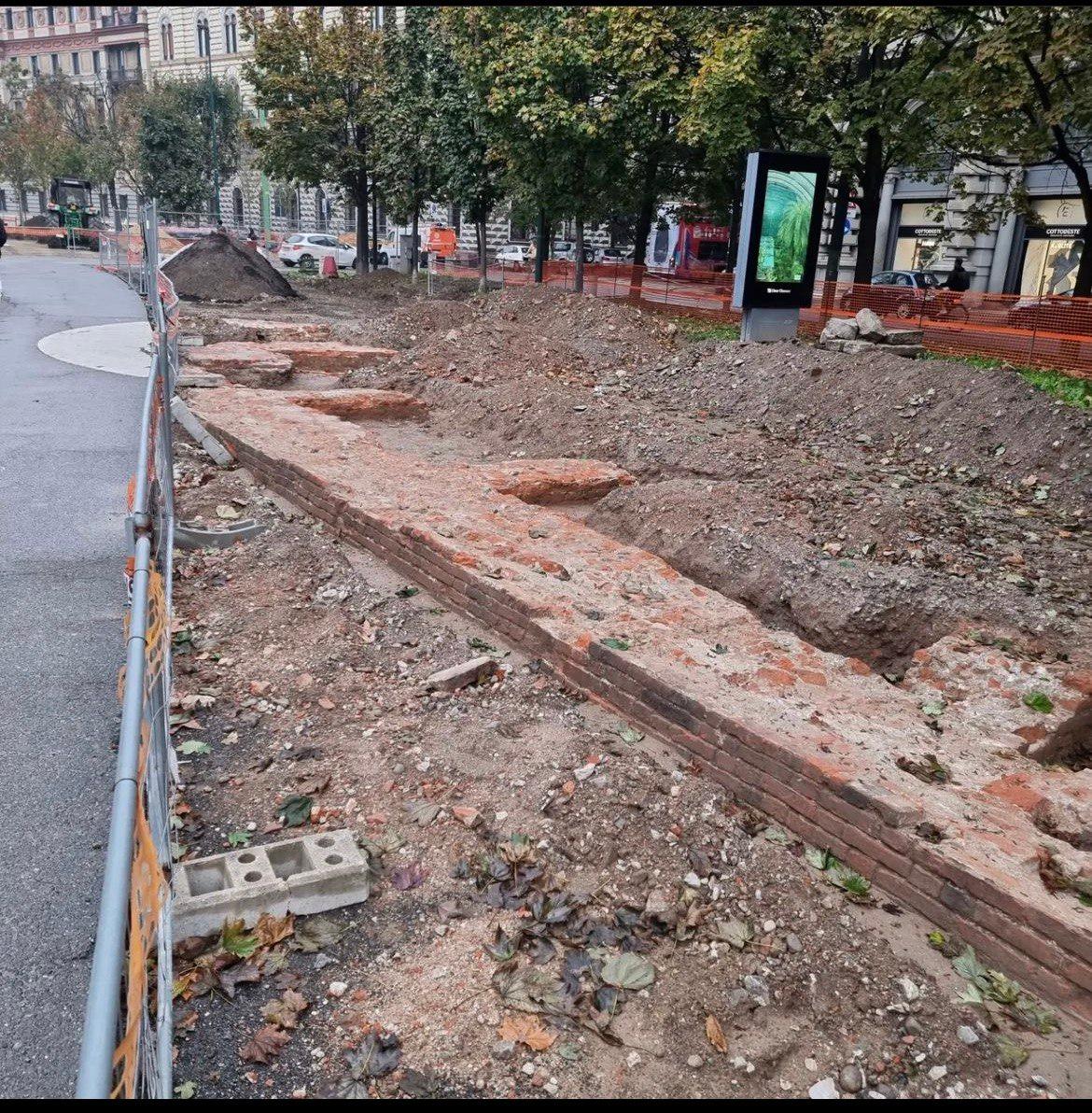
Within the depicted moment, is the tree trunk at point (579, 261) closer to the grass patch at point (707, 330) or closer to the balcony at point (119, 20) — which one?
the grass patch at point (707, 330)

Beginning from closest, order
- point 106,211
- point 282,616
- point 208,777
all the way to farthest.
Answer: point 208,777
point 282,616
point 106,211

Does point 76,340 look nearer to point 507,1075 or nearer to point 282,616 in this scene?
point 282,616

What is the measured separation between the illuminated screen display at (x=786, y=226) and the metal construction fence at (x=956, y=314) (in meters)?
2.59

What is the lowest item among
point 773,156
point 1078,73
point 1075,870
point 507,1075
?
point 507,1075

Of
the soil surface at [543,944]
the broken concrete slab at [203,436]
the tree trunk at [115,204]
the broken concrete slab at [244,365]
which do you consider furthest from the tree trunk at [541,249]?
the soil surface at [543,944]

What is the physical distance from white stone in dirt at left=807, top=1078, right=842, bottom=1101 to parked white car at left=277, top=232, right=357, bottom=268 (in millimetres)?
38578

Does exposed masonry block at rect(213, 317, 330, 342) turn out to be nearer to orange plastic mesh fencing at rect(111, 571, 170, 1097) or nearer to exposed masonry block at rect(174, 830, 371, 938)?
exposed masonry block at rect(174, 830, 371, 938)

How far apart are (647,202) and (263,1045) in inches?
918

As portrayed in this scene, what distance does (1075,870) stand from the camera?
11.6 ft

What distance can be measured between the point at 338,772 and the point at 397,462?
194 inches

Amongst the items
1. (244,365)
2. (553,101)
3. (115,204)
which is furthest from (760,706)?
(115,204)

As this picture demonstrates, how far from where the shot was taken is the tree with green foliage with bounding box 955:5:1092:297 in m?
12.7

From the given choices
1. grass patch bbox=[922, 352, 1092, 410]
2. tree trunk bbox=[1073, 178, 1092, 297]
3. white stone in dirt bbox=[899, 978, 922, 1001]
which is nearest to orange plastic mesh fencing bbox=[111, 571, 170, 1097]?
white stone in dirt bbox=[899, 978, 922, 1001]

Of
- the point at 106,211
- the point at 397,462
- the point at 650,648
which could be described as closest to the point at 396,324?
the point at 397,462
